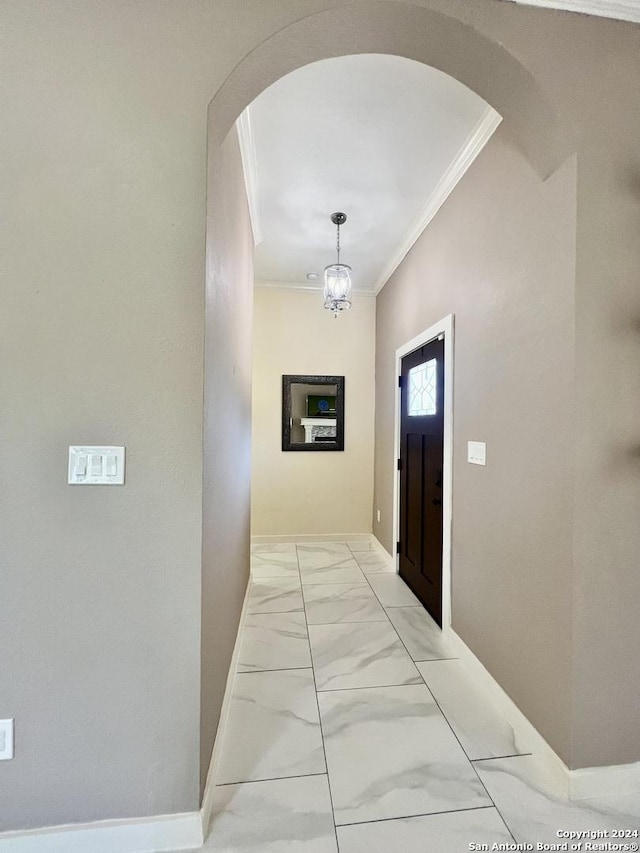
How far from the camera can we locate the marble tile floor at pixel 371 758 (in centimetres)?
116

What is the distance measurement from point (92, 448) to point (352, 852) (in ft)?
4.79

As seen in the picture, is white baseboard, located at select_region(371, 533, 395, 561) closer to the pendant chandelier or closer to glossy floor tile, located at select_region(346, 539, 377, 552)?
glossy floor tile, located at select_region(346, 539, 377, 552)

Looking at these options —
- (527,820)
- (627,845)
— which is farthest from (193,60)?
(627,845)

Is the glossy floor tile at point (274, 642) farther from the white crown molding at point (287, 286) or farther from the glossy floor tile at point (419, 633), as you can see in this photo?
the white crown molding at point (287, 286)

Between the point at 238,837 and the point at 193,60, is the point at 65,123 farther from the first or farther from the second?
the point at 238,837

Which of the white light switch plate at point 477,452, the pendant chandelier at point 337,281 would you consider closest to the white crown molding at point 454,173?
the pendant chandelier at point 337,281

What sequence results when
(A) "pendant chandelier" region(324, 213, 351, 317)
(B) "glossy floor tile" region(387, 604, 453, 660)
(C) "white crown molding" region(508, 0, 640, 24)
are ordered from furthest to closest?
1. (A) "pendant chandelier" region(324, 213, 351, 317)
2. (B) "glossy floor tile" region(387, 604, 453, 660)
3. (C) "white crown molding" region(508, 0, 640, 24)

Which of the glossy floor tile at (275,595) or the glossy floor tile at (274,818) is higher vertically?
the glossy floor tile at (274,818)

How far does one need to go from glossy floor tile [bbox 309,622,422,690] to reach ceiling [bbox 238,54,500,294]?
281 cm

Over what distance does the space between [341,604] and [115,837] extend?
1796 mm

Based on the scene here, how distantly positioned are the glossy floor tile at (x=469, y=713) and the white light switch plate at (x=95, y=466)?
5.65 feet

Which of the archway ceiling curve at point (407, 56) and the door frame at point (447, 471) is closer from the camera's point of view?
the archway ceiling curve at point (407, 56)

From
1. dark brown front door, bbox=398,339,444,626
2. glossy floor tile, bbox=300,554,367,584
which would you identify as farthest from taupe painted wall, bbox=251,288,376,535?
dark brown front door, bbox=398,339,444,626

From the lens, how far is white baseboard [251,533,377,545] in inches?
161
